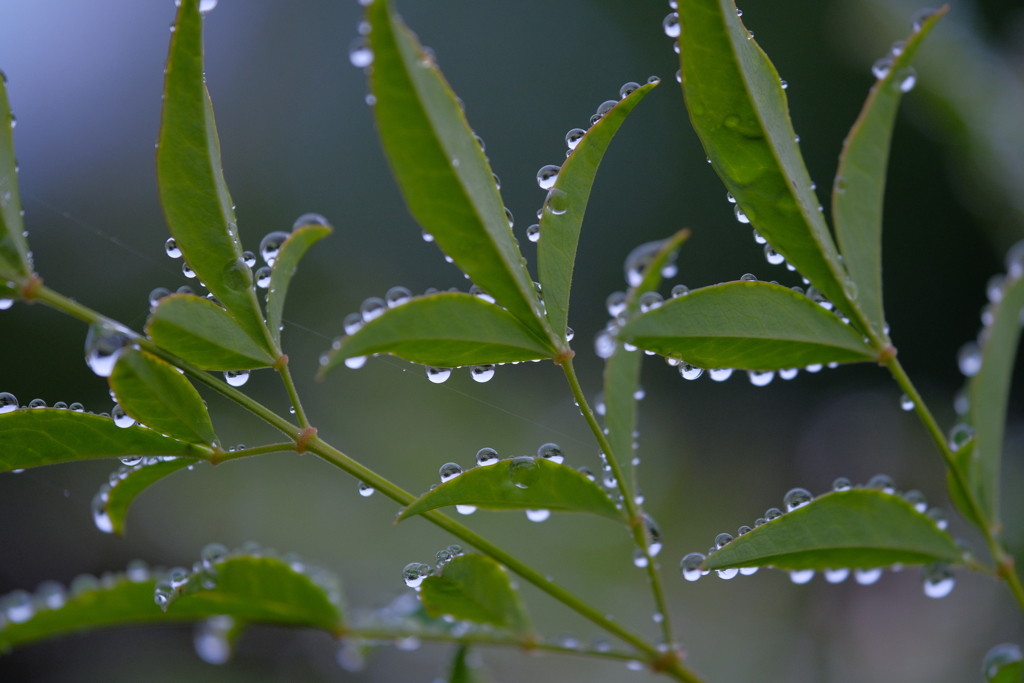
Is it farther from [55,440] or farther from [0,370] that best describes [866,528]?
[0,370]

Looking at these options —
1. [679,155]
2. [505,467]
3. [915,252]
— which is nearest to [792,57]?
[679,155]

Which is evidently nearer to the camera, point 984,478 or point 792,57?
point 984,478

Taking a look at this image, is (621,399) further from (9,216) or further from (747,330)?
(9,216)

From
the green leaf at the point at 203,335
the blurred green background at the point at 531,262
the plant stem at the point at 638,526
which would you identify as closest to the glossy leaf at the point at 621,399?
the plant stem at the point at 638,526

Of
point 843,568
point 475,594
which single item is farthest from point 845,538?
point 475,594

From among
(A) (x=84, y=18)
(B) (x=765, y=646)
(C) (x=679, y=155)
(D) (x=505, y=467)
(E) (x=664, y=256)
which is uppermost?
(A) (x=84, y=18)

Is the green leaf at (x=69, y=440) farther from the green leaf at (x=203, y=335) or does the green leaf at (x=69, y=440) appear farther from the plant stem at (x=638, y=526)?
the plant stem at (x=638, y=526)
